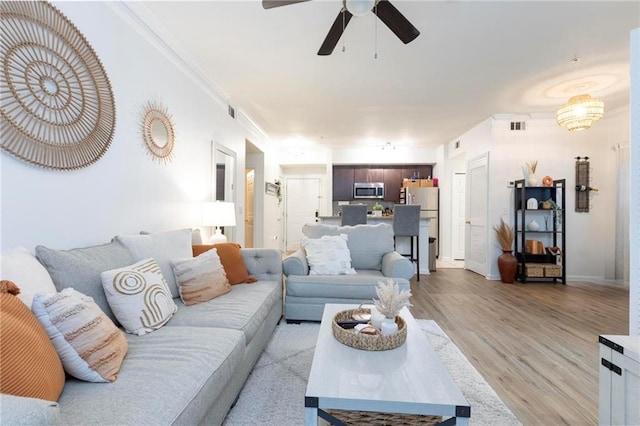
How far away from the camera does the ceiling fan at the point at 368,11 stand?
182 centimetres

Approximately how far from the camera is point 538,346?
2400mm

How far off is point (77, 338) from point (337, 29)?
2.24m

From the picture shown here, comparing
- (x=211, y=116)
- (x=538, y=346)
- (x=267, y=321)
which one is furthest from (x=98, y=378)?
(x=211, y=116)

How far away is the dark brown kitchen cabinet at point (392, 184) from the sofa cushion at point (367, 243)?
4.22m

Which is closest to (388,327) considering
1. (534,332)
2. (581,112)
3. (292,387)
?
(292,387)

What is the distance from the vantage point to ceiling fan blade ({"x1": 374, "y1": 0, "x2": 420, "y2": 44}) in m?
1.86

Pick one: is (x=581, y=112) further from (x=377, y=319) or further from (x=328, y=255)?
(x=377, y=319)

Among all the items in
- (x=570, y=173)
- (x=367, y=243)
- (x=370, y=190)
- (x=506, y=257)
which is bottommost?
(x=506, y=257)

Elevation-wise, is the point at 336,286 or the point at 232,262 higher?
the point at 232,262

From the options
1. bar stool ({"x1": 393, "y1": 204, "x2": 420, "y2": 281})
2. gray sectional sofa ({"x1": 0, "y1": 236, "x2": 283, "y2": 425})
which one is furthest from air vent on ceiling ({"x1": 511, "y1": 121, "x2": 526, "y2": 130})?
gray sectional sofa ({"x1": 0, "y1": 236, "x2": 283, "y2": 425})

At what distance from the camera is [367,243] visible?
3311mm

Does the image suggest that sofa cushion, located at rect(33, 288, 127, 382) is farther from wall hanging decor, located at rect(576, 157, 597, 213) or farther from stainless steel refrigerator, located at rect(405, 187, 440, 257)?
stainless steel refrigerator, located at rect(405, 187, 440, 257)

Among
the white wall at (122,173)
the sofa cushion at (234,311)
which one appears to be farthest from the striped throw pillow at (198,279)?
the white wall at (122,173)

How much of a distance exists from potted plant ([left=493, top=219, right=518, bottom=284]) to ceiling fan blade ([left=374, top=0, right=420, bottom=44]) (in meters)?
3.82
